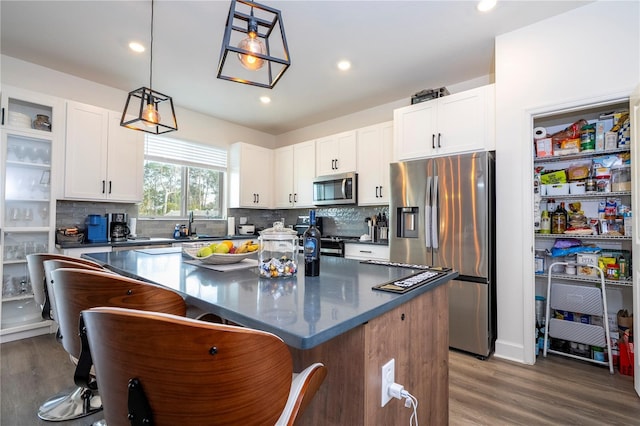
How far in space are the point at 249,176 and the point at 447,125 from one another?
9.90ft

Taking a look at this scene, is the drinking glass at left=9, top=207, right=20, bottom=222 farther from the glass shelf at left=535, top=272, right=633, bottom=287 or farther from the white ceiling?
the glass shelf at left=535, top=272, right=633, bottom=287

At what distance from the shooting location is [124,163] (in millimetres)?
3586

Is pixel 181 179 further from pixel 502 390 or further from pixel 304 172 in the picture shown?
pixel 502 390

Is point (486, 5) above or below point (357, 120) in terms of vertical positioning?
above

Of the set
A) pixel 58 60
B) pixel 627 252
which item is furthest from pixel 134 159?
pixel 627 252

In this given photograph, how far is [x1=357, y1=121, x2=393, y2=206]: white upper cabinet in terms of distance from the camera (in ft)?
12.5

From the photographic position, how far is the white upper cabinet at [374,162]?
380 cm

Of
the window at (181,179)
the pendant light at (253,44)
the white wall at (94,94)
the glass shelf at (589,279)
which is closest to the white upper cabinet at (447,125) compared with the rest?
the glass shelf at (589,279)

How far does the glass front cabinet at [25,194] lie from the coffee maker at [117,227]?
1.73 ft

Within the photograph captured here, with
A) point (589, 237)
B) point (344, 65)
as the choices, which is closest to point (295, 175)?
point (344, 65)

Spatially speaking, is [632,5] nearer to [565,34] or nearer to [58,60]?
[565,34]

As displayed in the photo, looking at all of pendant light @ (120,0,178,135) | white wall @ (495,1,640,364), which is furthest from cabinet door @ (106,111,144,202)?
white wall @ (495,1,640,364)

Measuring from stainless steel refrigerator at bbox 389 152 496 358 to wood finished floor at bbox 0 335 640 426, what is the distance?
0.96 ft

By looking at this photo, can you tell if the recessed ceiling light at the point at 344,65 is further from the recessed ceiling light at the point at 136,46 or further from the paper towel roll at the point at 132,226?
the paper towel roll at the point at 132,226
